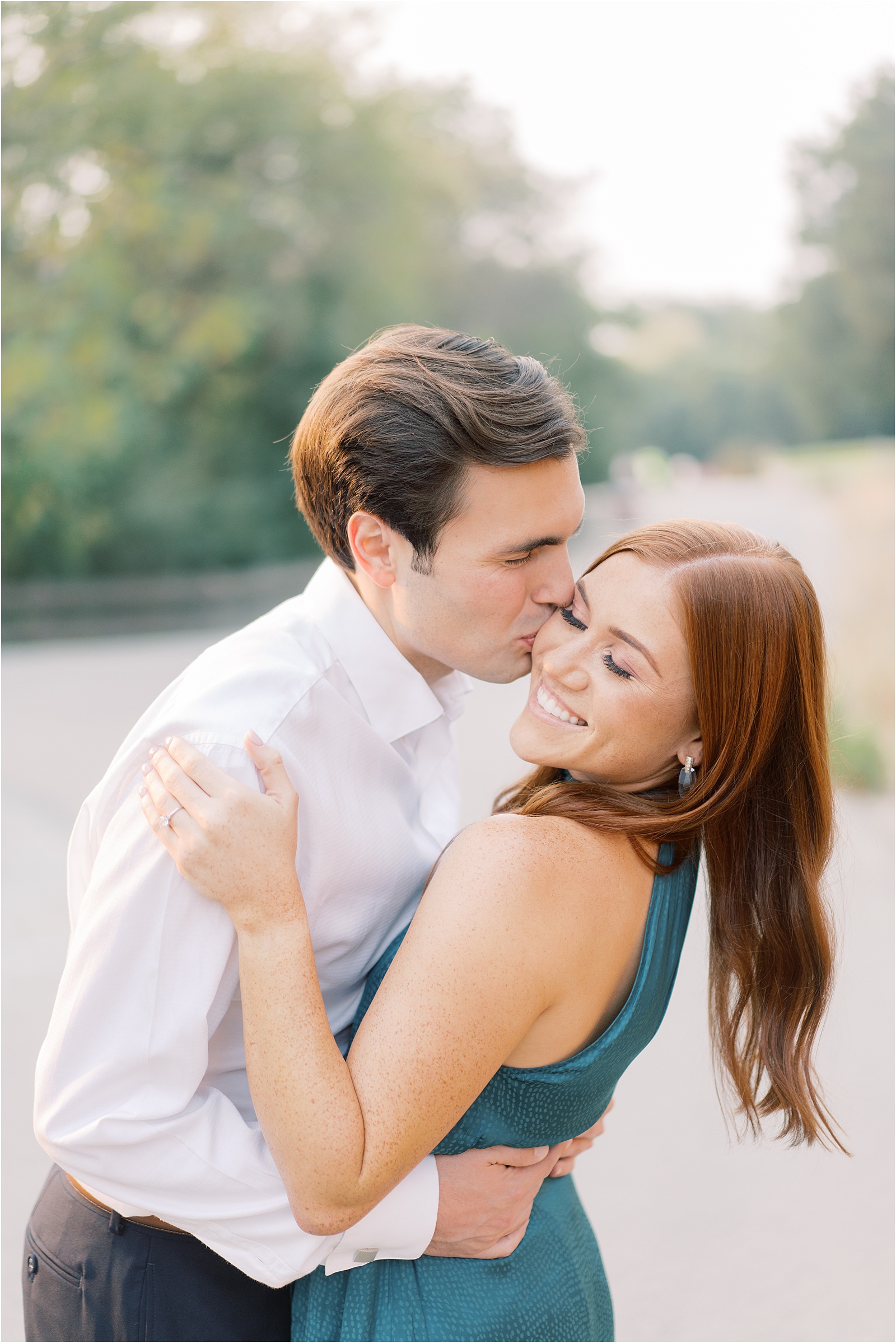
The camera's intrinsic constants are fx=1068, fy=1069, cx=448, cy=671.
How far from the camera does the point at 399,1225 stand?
56.4 inches

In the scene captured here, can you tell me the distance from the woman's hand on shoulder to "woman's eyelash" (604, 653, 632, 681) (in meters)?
0.50

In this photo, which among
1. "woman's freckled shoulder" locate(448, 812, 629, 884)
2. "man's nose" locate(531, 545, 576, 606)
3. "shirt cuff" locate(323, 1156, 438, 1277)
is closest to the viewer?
"woman's freckled shoulder" locate(448, 812, 629, 884)

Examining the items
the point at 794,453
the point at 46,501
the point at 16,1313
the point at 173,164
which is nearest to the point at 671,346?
the point at 794,453

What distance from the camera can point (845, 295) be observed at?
47.0 ft

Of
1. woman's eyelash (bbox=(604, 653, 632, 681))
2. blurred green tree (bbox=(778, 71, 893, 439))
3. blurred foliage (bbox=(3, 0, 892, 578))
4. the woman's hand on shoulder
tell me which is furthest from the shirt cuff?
blurred green tree (bbox=(778, 71, 893, 439))

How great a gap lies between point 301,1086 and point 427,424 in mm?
919

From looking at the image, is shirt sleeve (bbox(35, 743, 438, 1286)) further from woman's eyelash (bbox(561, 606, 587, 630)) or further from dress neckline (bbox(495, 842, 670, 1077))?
woman's eyelash (bbox(561, 606, 587, 630))

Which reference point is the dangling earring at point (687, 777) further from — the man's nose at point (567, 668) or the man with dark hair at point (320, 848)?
the man with dark hair at point (320, 848)

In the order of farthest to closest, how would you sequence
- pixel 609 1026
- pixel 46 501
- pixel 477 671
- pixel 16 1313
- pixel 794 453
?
pixel 794 453 < pixel 46 501 < pixel 16 1313 < pixel 477 671 < pixel 609 1026

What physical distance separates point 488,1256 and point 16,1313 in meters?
1.93

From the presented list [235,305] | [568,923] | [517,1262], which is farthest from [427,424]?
[235,305]

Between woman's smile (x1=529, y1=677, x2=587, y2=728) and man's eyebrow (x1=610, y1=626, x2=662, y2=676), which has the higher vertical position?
man's eyebrow (x1=610, y1=626, x2=662, y2=676)

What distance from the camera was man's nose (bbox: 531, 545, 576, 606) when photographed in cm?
165

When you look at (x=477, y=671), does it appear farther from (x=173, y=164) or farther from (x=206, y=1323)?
(x=173, y=164)
